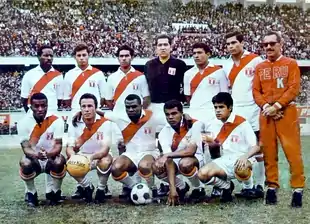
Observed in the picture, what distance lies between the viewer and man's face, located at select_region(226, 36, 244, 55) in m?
2.88

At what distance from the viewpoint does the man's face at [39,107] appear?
9.30 feet

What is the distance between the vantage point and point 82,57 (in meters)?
3.00

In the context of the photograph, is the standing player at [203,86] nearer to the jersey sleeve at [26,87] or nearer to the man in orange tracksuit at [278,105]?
the man in orange tracksuit at [278,105]

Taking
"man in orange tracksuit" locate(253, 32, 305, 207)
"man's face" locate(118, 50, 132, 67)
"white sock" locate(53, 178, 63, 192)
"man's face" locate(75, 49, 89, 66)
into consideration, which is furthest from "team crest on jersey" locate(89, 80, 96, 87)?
"man in orange tracksuit" locate(253, 32, 305, 207)

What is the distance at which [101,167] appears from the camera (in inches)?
115

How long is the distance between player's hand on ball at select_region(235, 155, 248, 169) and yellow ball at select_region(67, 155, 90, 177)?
0.76 meters

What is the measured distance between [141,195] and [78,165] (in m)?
0.35

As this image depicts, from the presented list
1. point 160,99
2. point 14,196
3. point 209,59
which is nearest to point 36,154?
point 14,196

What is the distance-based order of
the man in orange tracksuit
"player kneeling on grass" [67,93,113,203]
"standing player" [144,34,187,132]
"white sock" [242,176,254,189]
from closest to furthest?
the man in orange tracksuit < "standing player" [144,34,187,132] < "player kneeling on grass" [67,93,113,203] < "white sock" [242,176,254,189]

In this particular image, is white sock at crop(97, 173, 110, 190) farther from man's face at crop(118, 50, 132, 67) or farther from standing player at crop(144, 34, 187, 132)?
man's face at crop(118, 50, 132, 67)

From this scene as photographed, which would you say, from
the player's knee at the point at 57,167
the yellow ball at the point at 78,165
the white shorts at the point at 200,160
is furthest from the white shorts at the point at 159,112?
the player's knee at the point at 57,167

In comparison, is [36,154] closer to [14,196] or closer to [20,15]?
[14,196]

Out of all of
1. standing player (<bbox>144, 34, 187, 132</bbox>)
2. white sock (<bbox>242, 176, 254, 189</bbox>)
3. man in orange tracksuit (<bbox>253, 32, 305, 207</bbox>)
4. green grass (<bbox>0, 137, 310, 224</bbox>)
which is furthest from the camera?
white sock (<bbox>242, 176, 254, 189</bbox>)

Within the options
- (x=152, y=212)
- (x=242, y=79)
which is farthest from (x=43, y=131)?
(x=242, y=79)
